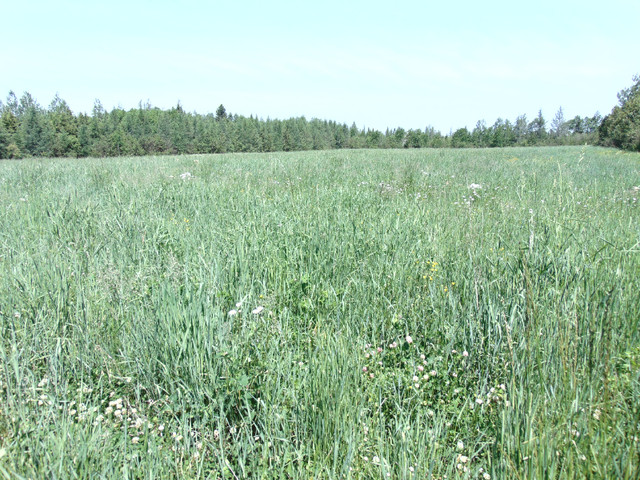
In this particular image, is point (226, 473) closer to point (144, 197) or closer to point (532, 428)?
point (532, 428)

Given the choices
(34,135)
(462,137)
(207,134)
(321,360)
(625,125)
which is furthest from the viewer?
(462,137)

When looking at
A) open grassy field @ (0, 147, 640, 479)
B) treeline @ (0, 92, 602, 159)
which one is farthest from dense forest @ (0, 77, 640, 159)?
open grassy field @ (0, 147, 640, 479)

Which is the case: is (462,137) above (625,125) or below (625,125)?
above

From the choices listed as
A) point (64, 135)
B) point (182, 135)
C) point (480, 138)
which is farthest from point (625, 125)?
point (64, 135)

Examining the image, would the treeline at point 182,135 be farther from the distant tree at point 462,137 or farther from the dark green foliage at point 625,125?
the dark green foliage at point 625,125

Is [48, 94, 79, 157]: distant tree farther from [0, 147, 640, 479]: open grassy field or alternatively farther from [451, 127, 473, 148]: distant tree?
[451, 127, 473, 148]: distant tree

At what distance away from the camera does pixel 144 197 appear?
5.62 metres

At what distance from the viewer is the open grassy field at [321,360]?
1.37m

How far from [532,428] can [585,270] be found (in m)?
1.54

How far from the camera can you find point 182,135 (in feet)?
226

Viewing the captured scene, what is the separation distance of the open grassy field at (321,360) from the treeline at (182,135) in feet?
138

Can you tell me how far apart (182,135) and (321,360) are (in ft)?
245

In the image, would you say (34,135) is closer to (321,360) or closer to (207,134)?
(207,134)

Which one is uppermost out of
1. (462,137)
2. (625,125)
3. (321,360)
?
(462,137)
